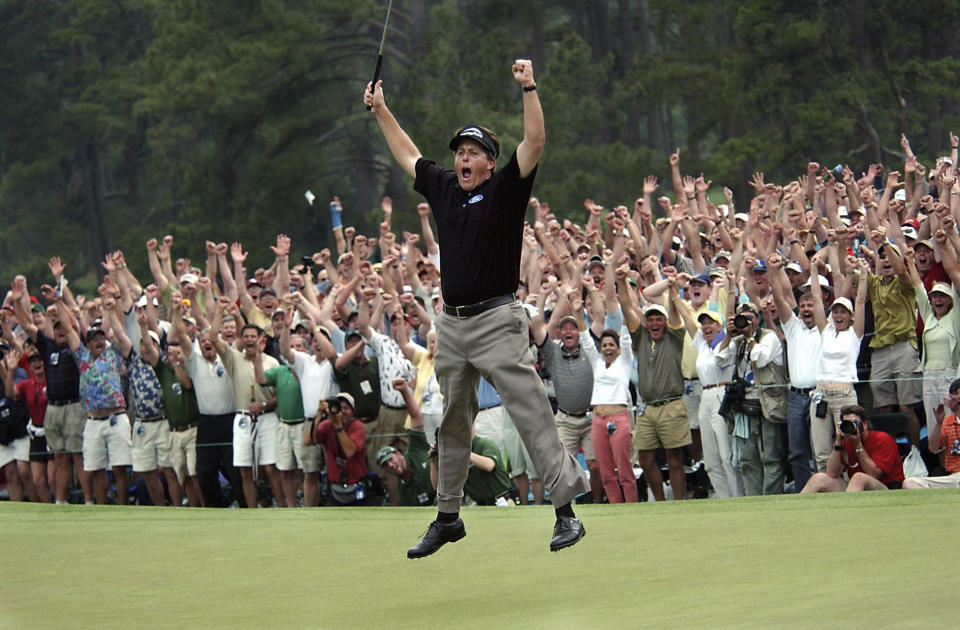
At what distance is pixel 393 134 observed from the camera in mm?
7906

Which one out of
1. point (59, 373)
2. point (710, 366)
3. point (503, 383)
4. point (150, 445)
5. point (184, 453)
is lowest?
point (184, 453)

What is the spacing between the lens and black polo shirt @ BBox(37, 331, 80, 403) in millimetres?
16141

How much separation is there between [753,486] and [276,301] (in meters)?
6.30

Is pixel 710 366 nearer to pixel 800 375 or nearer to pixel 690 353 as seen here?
pixel 690 353

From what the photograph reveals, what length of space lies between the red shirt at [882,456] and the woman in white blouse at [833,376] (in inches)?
19.8

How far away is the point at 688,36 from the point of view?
4075 cm

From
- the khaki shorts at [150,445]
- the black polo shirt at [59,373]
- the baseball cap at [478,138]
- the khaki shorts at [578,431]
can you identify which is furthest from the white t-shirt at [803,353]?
the black polo shirt at [59,373]

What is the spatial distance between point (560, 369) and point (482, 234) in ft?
20.9

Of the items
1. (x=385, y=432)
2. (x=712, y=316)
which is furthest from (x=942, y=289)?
(x=385, y=432)

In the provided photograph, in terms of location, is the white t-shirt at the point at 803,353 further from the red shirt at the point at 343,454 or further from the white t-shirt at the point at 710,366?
the red shirt at the point at 343,454

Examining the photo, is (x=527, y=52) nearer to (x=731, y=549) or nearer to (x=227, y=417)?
(x=227, y=417)

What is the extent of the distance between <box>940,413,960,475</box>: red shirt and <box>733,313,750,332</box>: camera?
1.91 metres

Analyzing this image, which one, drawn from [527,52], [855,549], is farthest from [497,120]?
[855,549]

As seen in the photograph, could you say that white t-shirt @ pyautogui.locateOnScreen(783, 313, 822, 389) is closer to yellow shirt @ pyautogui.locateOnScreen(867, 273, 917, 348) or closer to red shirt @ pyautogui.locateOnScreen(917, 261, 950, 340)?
yellow shirt @ pyautogui.locateOnScreen(867, 273, 917, 348)
